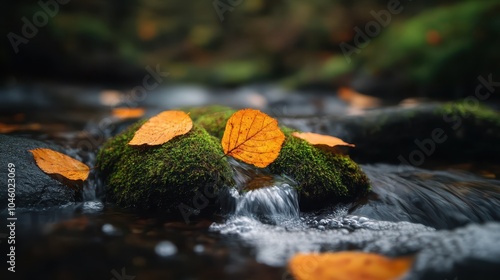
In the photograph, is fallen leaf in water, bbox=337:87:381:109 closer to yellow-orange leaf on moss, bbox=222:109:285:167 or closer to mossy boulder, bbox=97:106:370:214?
mossy boulder, bbox=97:106:370:214

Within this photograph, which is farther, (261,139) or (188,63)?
(188,63)

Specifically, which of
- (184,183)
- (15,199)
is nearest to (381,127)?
(184,183)

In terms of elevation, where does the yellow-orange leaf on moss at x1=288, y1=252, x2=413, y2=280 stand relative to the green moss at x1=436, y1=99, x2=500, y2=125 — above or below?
below

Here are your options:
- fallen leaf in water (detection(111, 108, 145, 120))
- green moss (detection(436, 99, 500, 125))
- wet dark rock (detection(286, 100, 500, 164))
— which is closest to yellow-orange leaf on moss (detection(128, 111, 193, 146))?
wet dark rock (detection(286, 100, 500, 164))

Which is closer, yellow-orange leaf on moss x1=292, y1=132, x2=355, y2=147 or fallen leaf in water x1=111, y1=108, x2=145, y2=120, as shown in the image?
yellow-orange leaf on moss x1=292, y1=132, x2=355, y2=147

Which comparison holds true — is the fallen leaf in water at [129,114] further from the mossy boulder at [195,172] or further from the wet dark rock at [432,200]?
the wet dark rock at [432,200]

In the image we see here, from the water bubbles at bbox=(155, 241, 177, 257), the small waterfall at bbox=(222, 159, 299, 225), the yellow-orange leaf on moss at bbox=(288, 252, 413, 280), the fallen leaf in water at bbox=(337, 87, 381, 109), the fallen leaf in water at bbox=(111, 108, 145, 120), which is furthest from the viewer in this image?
the fallen leaf in water at bbox=(337, 87, 381, 109)

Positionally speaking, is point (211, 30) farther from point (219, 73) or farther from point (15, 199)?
point (15, 199)
